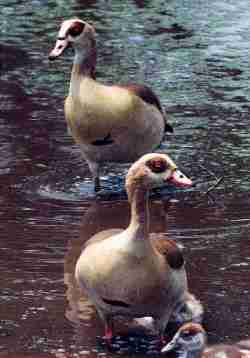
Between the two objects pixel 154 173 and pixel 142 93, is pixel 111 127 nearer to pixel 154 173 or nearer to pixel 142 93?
pixel 142 93

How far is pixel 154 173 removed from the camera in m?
6.96

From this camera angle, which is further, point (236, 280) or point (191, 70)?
point (191, 70)

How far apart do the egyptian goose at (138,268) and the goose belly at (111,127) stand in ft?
8.16

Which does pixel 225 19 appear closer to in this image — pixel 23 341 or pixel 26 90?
pixel 26 90

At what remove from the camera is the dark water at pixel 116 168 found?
745 centimetres

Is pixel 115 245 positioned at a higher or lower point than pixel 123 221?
higher

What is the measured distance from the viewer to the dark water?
745cm

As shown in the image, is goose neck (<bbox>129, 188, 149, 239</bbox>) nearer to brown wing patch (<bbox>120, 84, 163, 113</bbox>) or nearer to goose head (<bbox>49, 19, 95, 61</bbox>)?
goose head (<bbox>49, 19, 95, 61</bbox>)

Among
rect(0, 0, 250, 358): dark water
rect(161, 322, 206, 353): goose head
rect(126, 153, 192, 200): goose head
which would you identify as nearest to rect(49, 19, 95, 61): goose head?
rect(0, 0, 250, 358): dark water

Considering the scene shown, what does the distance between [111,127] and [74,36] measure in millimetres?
767

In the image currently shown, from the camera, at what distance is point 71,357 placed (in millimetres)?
6902

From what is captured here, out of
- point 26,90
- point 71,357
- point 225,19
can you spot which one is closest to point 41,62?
point 26,90

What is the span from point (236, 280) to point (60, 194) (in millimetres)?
2316

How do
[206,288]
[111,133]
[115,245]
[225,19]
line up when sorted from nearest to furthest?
[115,245] → [206,288] → [111,133] → [225,19]
